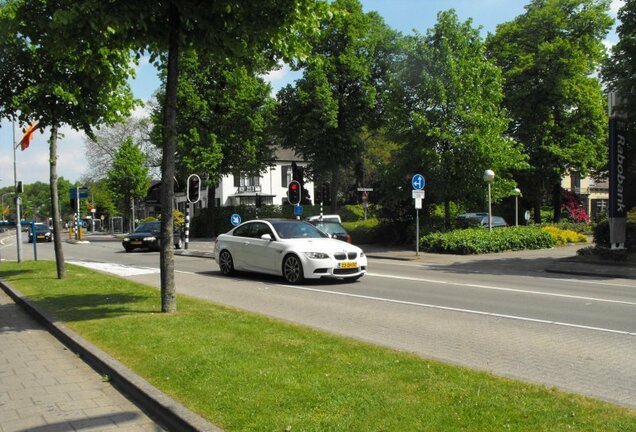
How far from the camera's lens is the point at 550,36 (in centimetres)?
3684

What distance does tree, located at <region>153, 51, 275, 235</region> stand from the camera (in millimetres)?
40281

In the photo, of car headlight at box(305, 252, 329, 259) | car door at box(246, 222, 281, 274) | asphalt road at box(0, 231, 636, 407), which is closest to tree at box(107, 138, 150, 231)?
asphalt road at box(0, 231, 636, 407)

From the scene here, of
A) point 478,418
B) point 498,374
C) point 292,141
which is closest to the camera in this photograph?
point 478,418

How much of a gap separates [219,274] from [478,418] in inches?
493

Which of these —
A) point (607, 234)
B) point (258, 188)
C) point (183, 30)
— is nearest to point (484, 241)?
point (607, 234)

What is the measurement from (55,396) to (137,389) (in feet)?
2.78

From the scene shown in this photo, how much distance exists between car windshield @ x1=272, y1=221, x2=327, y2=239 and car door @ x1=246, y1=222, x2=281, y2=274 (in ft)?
0.78

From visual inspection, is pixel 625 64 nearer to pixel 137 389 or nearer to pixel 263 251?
pixel 263 251

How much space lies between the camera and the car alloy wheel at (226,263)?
15273 mm

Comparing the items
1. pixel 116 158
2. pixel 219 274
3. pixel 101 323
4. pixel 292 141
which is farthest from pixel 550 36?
pixel 116 158

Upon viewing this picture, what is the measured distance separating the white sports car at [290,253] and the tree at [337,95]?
25.0 m

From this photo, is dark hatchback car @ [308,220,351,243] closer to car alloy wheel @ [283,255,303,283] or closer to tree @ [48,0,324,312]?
car alloy wheel @ [283,255,303,283]

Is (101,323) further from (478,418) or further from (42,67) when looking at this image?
(42,67)

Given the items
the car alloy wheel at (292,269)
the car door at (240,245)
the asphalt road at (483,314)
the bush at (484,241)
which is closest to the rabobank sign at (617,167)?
the asphalt road at (483,314)
